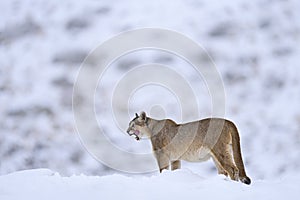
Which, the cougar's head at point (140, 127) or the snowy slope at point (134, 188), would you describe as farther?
the cougar's head at point (140, 127)

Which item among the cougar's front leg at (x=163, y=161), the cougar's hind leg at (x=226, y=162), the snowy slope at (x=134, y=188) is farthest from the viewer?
the cougar's front leg at (x=163, y=161)

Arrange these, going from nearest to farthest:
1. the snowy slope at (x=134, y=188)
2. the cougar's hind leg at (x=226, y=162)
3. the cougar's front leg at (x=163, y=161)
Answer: the snowy slope at (x=134, y=188) < the cougar's hind leg at (x=226, y=162) < the cougar's front leg at (x=163, y=161)

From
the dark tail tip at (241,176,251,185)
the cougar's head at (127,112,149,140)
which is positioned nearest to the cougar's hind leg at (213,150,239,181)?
the dark tail tip at (241,176,251,185)

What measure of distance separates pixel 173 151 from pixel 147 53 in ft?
34.1

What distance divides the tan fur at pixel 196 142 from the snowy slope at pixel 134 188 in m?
1.54

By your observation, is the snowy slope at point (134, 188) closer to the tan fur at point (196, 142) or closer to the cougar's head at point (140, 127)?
the tan fur at point (196, 142)

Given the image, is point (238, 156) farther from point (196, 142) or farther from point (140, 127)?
point (140, 127)

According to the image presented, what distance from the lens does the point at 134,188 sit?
758 cm

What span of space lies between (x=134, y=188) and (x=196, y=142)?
336 centimetres

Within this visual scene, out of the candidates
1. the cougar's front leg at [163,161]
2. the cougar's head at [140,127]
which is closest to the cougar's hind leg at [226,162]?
the cougar's front leg at [163,161]

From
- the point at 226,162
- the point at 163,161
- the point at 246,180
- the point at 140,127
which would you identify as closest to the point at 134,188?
the point at 246,180

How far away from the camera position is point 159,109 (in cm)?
1747

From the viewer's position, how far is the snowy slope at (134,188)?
7.36m

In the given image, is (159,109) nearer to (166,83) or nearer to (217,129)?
(166,83)
